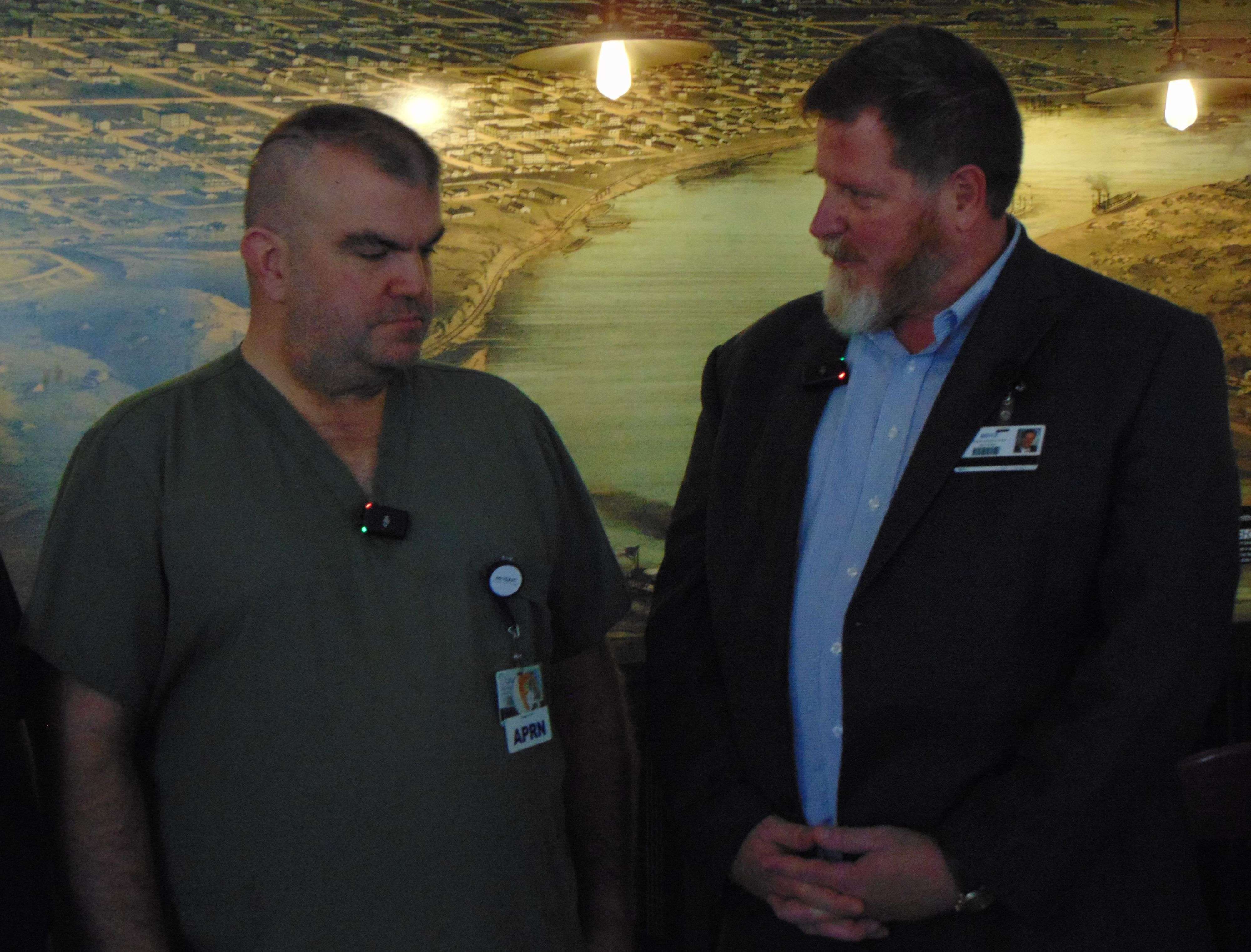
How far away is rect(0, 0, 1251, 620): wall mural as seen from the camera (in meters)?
2.60

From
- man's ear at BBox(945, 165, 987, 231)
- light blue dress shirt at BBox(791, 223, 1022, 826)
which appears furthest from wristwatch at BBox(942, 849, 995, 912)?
man's ear at BBox(945, 165, 987, 231)

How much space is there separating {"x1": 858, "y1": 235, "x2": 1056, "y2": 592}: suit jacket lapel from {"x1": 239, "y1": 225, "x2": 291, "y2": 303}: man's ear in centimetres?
78

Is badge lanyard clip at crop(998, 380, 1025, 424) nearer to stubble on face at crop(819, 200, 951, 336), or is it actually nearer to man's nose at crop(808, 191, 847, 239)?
stubble on face at crop(819, 200, 951, 336)

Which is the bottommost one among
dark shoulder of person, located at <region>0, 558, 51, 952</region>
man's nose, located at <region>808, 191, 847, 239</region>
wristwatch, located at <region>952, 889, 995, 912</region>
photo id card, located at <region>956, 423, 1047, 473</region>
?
wristwatch, located at <region>952, 889, 995, 912</region>

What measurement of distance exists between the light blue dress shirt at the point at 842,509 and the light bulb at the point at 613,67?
4.21 feet

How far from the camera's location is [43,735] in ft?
4.25

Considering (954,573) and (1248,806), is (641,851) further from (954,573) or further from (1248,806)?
(954,573)

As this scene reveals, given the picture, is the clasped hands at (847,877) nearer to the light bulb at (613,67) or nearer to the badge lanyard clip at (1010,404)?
the badge lanyard clip at (1010,404)

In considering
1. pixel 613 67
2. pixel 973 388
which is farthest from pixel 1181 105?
pixel 973 388

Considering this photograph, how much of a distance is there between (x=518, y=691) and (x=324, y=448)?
0.38 meters

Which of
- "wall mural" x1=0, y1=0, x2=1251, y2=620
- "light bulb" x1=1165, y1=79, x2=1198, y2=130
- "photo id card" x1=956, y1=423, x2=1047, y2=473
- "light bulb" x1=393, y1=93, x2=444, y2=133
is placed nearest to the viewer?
"photo id card" x1=956, y1=423, x2=1047, y2=473

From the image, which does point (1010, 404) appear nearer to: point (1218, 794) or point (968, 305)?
point (968, 305)

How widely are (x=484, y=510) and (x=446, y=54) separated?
1701 millimetres

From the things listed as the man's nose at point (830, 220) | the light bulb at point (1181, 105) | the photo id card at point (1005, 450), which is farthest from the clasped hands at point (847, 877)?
the light bulb at point (1181, 105)
